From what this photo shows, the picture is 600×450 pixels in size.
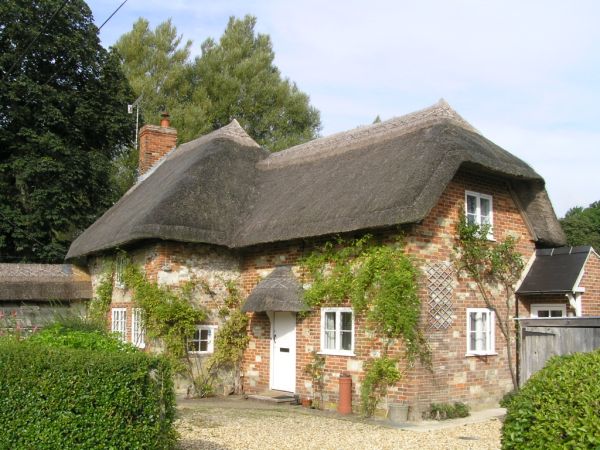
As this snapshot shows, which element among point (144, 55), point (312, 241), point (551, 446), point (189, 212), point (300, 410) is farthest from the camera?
point (144, 55)

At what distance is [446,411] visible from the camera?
468 inches

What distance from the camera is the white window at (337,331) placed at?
505 inches

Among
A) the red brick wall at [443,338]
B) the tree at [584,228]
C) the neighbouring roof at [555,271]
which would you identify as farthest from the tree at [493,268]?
the tree at [584,228]

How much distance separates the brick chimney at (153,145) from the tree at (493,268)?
13138 mm

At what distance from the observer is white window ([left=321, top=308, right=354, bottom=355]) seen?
42.1ft

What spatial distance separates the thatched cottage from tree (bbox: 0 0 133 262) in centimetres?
722

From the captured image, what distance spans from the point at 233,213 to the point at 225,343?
3078 mm

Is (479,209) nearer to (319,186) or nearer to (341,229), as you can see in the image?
(341,229)

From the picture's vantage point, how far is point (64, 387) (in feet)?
21.8

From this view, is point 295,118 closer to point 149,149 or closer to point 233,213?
point 149,149

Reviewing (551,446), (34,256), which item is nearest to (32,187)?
(34,256)

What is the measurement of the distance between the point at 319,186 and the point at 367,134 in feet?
6.45

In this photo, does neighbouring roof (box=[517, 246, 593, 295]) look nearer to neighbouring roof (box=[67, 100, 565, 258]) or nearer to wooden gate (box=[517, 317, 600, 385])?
neighbouring roof (box=[67, 100, 565, 258])

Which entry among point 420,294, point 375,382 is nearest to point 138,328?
point 375,382
